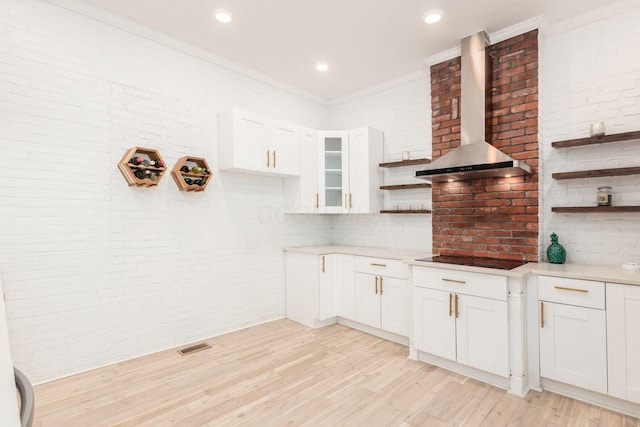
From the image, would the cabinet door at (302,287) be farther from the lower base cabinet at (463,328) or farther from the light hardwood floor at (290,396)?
the lower base cabinet at (463,328)

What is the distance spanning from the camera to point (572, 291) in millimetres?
2486

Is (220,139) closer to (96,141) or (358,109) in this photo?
(96,141)

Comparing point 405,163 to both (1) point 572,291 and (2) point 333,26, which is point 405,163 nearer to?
(2) point 333,26

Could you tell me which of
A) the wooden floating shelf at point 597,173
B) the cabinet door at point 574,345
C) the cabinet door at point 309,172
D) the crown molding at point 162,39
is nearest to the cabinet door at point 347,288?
the cabinet door at point 309,172

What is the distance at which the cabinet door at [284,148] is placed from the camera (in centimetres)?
405

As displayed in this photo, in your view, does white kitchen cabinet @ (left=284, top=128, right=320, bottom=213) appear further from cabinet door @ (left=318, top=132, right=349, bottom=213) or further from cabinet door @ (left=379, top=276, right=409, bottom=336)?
cabinet door @ (left=379, top=276, right=409, bottom=336)

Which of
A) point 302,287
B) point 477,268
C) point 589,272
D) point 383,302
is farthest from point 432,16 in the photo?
point 302,287

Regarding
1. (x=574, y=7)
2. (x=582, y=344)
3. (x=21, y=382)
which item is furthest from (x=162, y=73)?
(x=582, y=344)

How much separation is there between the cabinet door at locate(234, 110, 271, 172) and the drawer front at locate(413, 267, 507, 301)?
6.95ft

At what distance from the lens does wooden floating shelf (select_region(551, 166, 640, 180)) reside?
2643mm

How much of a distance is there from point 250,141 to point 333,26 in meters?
1.48

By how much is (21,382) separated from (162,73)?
11.1 feet

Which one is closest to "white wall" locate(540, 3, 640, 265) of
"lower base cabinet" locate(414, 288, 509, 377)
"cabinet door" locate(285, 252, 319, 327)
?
"lower base cabinet" locate(414, 288, 509, 377)

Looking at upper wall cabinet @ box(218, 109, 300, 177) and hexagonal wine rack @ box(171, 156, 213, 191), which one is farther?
upper wall cabinet @ box(218, 109, 300, 177)
